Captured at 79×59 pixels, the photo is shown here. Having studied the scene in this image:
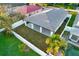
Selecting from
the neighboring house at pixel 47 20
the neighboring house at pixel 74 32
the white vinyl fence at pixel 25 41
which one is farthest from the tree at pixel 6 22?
the neighboring house at pixel 74 32

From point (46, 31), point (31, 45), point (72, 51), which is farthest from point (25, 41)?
point (72, 51)

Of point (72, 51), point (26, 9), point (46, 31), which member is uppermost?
point (26, 9)

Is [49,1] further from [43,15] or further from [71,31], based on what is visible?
[71,31]

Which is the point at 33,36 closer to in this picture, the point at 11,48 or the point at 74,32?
the point at 11,48

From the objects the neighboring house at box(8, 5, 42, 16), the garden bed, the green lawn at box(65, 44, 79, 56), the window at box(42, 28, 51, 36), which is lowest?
the green lawn at box(65, 44, 79, 56)

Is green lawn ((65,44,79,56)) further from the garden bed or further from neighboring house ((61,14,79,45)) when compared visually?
the garden bed

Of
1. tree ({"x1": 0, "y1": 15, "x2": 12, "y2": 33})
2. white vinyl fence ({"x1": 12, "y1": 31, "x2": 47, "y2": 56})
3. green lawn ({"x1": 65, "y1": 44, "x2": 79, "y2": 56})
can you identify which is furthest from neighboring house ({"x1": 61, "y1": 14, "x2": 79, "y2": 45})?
tree ({"x1": 0, "y1": 15, "x2": 12, "y2": 33})

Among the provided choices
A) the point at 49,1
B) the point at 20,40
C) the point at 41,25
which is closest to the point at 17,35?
the point at 20,40
